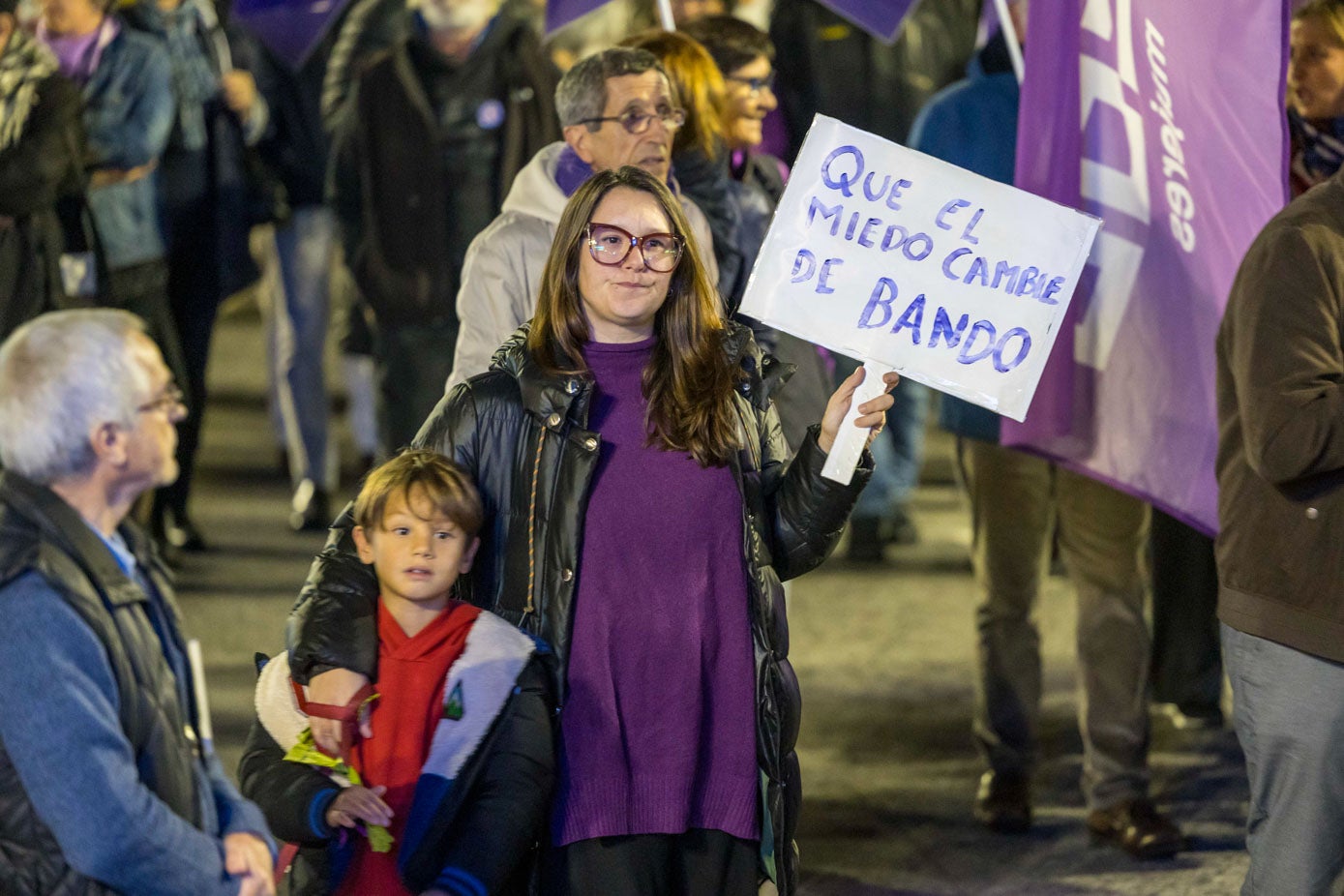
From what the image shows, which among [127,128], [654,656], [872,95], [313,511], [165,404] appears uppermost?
[872,95]

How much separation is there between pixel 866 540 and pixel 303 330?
2842 mm

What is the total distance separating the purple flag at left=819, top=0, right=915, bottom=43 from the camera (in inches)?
253

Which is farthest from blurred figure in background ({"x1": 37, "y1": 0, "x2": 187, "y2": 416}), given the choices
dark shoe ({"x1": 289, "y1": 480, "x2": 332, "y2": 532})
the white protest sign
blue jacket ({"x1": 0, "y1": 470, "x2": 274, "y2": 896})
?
blue jacket ({"x1": 0, "y1": 470, "x2": 274, "y2": 896})

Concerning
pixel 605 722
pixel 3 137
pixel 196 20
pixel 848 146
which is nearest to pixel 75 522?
pixel 605 722

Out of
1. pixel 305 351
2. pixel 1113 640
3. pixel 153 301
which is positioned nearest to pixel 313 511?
pixel 305 351

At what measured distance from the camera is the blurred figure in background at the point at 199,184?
27.6 ft

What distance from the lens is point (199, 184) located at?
855cm

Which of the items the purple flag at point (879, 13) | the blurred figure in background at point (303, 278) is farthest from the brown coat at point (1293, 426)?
the blurred figure in background at point (303, 278)

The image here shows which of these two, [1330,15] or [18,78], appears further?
[18,78]

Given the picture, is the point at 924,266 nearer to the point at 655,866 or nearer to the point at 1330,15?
the point at 655,866

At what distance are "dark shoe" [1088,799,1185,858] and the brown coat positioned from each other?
1.58m

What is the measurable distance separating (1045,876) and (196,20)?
5.35 meters

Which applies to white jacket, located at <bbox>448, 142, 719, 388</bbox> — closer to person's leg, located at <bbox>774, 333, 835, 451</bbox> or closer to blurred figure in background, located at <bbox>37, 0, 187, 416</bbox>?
person's leg, located at <bbox>774, 333, 835, 451</bbox>

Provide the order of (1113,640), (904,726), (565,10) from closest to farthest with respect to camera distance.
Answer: (1113,640), (565,10), (904,726)
